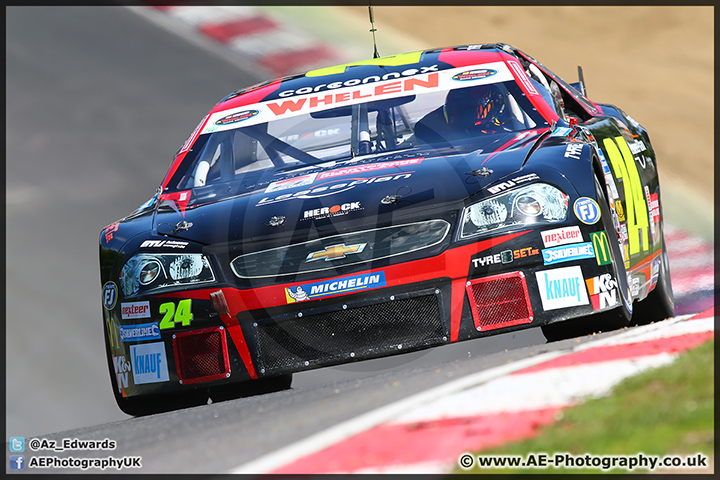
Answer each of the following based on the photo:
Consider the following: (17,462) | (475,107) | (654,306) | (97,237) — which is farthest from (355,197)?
(97,237)

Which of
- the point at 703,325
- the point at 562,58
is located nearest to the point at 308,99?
the point at 703,325

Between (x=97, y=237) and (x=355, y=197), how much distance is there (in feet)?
16.2

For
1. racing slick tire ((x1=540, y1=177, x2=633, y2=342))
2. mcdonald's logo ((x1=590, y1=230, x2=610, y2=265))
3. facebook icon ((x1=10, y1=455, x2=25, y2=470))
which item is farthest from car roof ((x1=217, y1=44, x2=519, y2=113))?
facebook icon ((x1=10, y1=455, x2=25, y2=470))

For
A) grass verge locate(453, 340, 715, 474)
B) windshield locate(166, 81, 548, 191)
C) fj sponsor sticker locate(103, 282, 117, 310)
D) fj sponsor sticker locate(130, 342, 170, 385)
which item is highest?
windshield locate(166, 81, 548, 191)

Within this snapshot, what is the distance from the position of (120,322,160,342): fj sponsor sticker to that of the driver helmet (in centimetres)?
168

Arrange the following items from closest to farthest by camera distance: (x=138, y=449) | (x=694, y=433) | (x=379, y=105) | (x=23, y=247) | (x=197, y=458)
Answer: (x=694, y=433) < (x=197, y=458) < (x=138, y=449) < (x=379, y=105) < (x=23, y=247)

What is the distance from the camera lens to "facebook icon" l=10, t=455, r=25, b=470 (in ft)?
10.1

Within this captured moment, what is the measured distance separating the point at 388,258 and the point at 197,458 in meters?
1.28

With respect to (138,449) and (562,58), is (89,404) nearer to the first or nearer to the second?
(138,449)

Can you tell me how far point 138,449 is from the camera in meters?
3.05

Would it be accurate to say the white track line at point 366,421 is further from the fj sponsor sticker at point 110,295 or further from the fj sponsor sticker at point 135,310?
the fj sponsor sticker at point 110,295

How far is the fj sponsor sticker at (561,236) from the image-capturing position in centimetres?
377

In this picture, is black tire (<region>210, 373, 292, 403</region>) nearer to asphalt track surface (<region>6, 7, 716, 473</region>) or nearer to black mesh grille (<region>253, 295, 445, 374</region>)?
asphalt track surface (<region>6, 7, 716, 473</region>)

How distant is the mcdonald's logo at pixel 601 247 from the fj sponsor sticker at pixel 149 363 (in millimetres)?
1692
